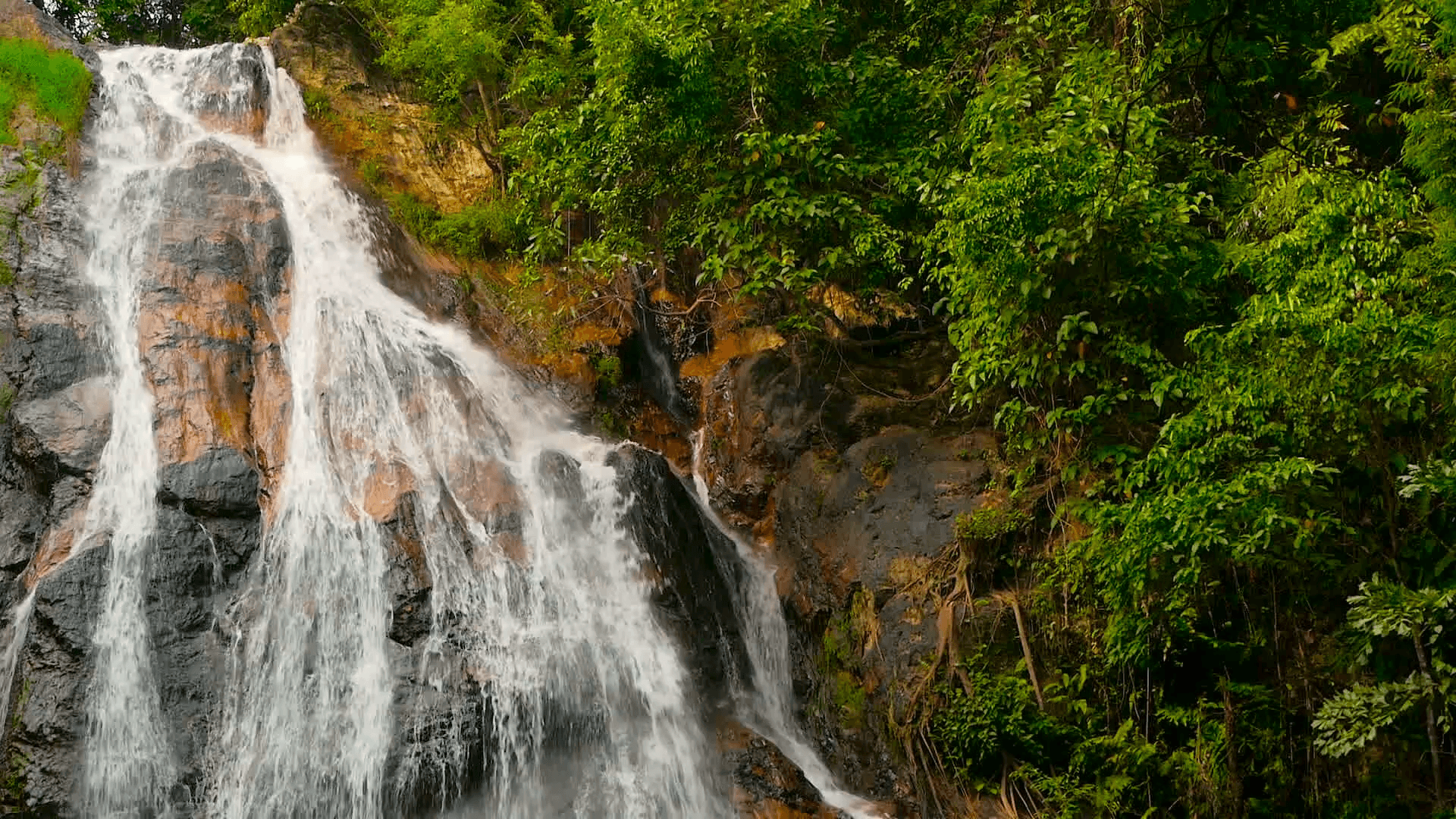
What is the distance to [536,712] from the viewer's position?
8719 millimetres

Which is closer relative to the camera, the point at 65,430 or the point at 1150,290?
the point at 1150,290

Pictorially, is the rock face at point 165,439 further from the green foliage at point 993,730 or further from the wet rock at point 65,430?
the green foliage at point 993,730

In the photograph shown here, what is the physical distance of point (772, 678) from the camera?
1030 centimetres

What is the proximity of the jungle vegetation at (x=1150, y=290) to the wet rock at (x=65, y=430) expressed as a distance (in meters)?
4.59

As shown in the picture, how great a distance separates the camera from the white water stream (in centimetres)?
804

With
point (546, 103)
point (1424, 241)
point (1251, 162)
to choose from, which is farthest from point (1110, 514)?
point (546, 103)

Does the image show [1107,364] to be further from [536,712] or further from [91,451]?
[91,451]

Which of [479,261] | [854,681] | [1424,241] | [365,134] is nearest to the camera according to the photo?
[1424,241]

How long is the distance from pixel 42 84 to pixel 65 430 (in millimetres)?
6294

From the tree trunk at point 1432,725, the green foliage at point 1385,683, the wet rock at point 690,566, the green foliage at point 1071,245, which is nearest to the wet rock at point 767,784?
the wet rock at point 690,566

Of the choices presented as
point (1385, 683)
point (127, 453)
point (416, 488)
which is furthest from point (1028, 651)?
point (127, 453)

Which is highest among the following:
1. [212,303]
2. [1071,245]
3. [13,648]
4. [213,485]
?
[212,303]

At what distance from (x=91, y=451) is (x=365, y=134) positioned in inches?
285

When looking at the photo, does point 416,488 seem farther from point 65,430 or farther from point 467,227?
point 467,227
